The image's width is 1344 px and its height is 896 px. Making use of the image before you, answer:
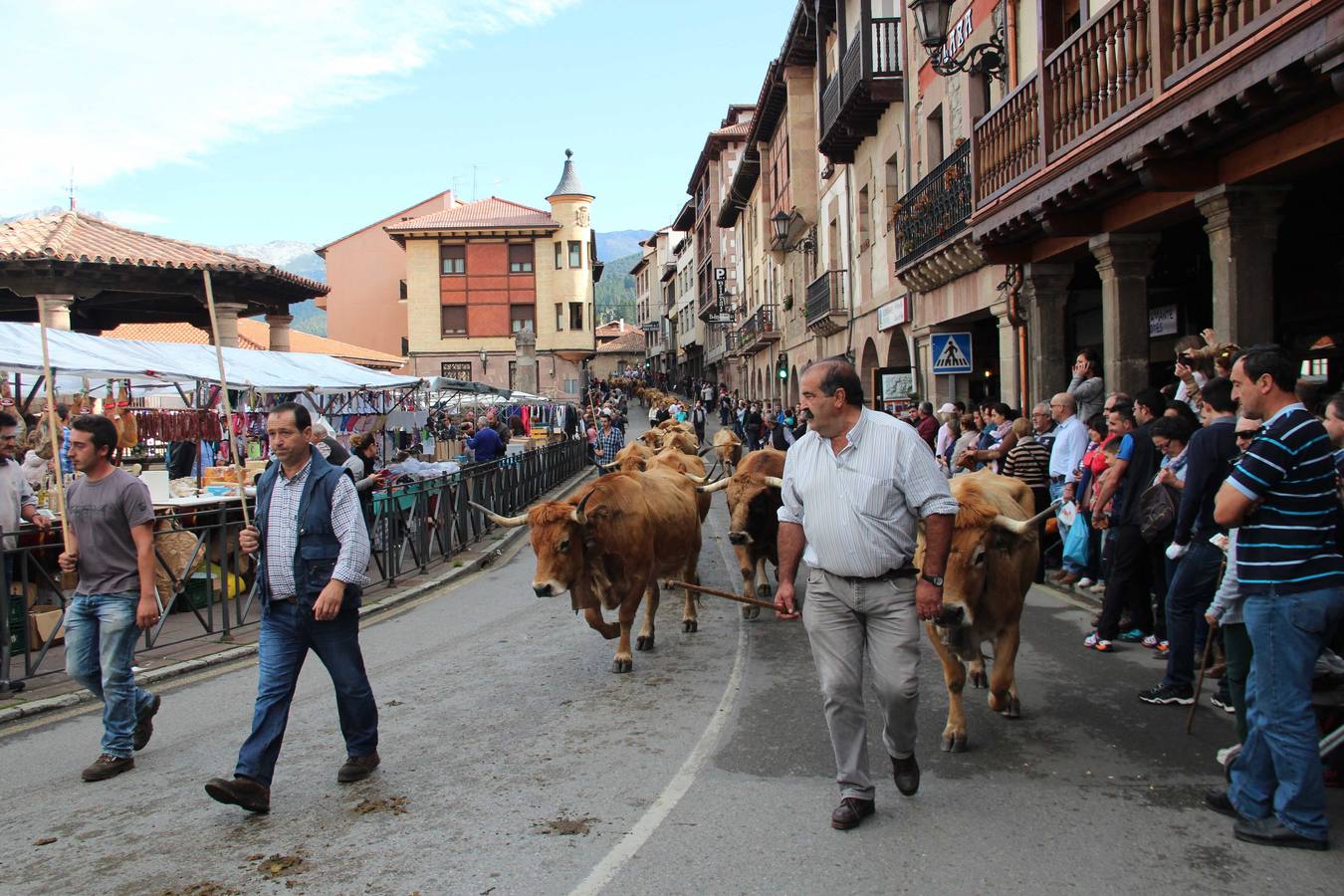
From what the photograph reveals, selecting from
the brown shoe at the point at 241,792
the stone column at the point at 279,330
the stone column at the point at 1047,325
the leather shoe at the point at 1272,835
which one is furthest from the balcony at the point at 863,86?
the brown shoe at the point at 241,792

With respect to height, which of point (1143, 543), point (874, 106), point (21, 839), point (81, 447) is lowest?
point (21, 839)

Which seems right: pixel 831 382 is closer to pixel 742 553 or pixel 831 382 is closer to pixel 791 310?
pixel 742 553

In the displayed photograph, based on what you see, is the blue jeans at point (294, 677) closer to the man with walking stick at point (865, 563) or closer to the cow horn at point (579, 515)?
the cow horn at point (579, 515)

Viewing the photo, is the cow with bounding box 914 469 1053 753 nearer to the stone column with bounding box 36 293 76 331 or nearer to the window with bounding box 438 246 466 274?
the stone column with bounding box 36 293 76 331

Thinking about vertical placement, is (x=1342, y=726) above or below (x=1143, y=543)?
below

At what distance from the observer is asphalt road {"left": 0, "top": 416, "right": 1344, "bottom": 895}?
392 cm

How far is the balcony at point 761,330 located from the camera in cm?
4112

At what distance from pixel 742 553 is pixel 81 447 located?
565 centimetres

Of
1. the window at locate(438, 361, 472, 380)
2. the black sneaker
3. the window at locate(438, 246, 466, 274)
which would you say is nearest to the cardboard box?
the black sneaker

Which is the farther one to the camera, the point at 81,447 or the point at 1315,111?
the point at 1315,111

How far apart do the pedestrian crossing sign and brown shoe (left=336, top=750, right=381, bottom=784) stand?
11527 millimetres

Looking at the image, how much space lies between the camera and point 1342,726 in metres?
4.32

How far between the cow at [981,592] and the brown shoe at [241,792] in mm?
3310

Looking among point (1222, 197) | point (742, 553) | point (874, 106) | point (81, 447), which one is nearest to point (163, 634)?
point (81, 447)
